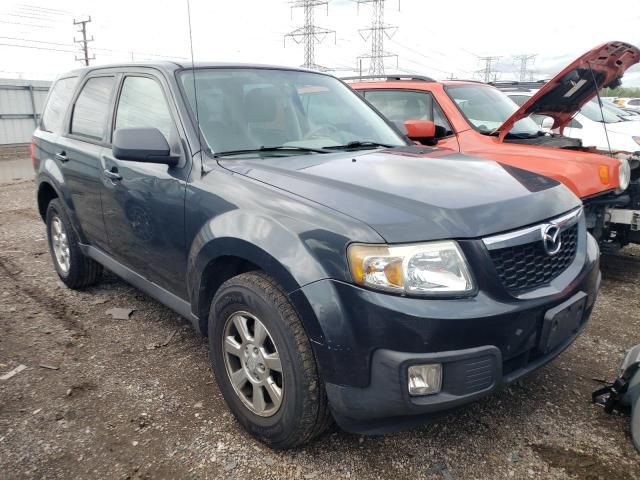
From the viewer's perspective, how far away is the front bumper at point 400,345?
192cm

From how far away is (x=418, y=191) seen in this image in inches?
89.5

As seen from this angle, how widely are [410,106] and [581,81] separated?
1628 mm

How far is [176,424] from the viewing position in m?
2.63

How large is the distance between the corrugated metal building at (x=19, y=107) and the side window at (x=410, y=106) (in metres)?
21.9

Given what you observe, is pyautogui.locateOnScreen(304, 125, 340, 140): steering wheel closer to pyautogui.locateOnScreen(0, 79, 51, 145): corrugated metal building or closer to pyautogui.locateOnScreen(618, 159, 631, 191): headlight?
pyautogui.locateOnScreen(618, 159, 631, 191): headlight

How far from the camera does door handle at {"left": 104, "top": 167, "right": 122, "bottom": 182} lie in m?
3.28

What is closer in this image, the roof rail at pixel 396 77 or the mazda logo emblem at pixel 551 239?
the mazda logo emblem at pixel 551 239

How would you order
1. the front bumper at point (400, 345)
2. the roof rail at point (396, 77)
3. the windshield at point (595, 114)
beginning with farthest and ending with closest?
the windshield at point (595, 114) → the roof rail at point (396, 77) → the front bumper at point (400, 345)

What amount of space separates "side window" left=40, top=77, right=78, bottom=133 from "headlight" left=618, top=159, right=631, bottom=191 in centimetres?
440

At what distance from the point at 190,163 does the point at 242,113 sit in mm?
486

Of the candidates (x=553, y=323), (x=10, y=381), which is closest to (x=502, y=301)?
(x=553, y=323)

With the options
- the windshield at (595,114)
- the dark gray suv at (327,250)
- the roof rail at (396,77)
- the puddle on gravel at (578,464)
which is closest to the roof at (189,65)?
the dark gray suv at (327,250)

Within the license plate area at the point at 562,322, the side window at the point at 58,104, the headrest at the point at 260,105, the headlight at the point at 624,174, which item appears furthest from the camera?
the side window at the point at 58,104

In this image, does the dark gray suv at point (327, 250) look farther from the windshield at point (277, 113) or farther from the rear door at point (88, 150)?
the rear door at point (88, 150)
